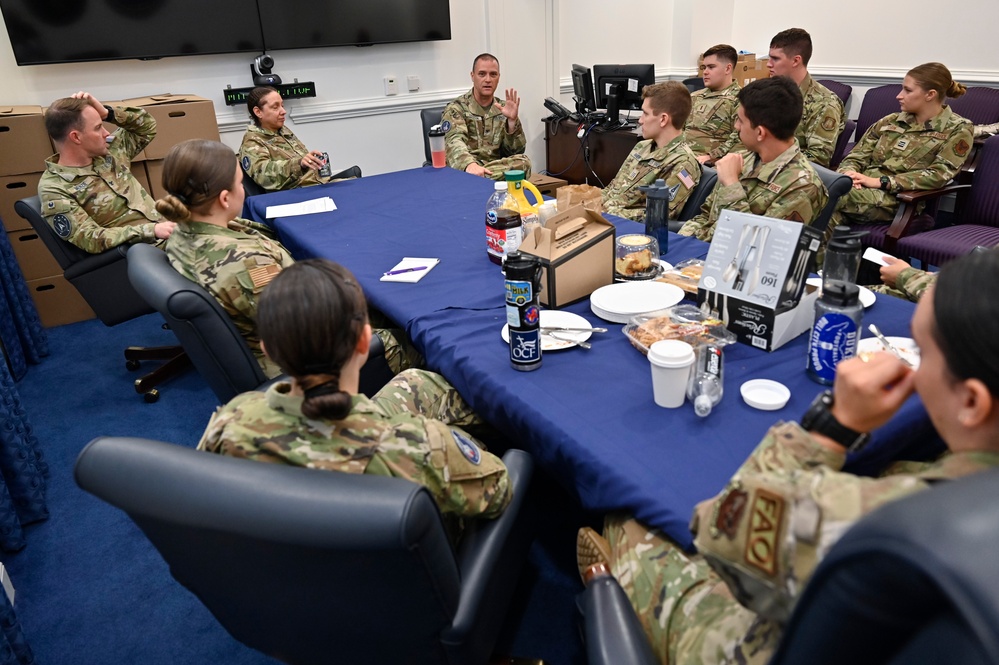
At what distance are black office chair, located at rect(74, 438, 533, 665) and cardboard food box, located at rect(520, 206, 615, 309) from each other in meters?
0.74

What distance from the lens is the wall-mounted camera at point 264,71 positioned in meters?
4.32

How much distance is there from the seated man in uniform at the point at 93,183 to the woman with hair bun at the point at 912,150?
326 cm

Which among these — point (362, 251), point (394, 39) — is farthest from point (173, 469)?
point (394, 39)

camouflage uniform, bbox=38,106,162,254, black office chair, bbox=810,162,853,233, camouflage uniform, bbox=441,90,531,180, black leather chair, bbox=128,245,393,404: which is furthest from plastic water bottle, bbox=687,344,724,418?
camouflage uniform, bbox=441,90,531,180

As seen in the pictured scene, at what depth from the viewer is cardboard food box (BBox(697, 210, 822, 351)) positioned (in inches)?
52.3

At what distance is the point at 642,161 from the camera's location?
2.89m

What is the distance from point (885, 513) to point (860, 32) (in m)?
5.55

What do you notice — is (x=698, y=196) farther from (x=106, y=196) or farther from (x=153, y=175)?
(x=153, y=175)

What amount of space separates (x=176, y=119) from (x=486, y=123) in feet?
6.32

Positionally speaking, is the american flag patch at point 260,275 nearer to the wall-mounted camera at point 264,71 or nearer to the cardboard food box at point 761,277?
the cardboard food box at point 761,277

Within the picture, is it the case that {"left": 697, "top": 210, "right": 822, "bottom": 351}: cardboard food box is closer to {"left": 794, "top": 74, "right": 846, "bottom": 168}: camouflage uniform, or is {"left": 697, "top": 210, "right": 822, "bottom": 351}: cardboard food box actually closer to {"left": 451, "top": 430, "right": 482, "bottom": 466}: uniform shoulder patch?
{"left": 451, "top": 430, "right": 482, "bottom": 466}: uniform shoulder patch

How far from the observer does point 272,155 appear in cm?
373

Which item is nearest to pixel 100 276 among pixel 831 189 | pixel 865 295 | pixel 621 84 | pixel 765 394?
pixel 765 394

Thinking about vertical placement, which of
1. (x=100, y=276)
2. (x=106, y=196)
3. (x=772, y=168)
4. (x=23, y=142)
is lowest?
(x=100, y=276)
